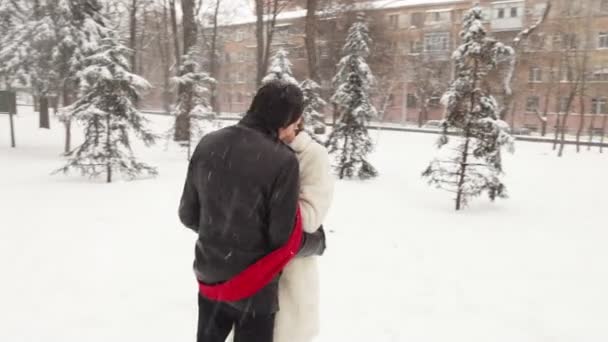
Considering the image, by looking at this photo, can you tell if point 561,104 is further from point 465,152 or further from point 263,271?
point 263,271

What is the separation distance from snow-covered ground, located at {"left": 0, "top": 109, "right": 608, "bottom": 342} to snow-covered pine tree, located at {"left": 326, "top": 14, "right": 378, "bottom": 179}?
2.23 meters

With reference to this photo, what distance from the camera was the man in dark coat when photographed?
1924mm

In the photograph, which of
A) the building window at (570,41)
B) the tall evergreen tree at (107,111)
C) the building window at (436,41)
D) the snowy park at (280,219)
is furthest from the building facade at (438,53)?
the tall evergreen tree at (107,111)

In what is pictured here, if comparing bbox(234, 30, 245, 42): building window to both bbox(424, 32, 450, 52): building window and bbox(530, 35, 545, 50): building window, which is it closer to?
bbox(424, 32, 450, 52): building window

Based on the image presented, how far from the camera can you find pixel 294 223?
6.52 ft

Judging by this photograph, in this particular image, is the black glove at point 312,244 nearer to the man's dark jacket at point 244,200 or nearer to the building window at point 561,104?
the man's dark jacket at point 244,200

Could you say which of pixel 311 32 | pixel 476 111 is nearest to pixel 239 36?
pixel 311 32

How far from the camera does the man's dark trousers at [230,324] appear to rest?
2096 mm

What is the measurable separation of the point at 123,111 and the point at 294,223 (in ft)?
36.1

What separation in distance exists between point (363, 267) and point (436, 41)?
40612 millimetres

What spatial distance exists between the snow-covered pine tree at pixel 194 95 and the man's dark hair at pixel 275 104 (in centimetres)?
1346

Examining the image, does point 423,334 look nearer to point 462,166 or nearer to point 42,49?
point 462,166

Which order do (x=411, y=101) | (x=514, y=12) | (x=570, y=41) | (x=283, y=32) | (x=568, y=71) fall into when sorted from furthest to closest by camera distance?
(x=411, y=101) < (x=283, y=32) < (x=514, y=12) < (x=568, y=71) < (x=570, y=41)

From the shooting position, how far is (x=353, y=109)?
13023 millimetres
